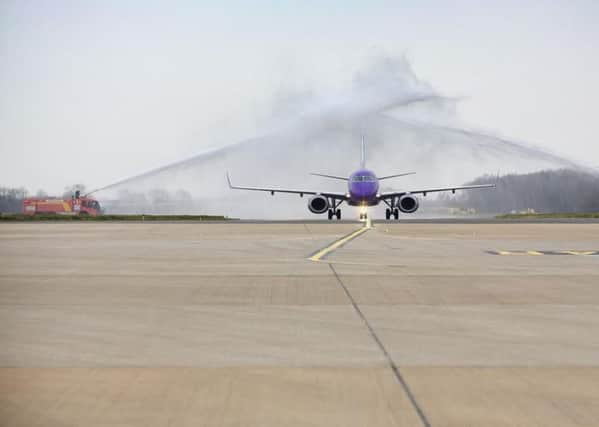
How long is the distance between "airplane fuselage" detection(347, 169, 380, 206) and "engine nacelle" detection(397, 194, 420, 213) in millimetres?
2800

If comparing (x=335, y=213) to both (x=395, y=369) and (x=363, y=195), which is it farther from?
(x=395, y=369)

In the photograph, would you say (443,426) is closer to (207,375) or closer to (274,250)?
(207,375)

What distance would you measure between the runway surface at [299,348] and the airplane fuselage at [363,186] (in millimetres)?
46993

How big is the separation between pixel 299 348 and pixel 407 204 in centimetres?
5867

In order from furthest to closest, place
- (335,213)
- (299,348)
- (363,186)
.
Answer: (335,213) → (363,186) → (299,348)

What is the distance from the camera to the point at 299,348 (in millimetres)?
7688

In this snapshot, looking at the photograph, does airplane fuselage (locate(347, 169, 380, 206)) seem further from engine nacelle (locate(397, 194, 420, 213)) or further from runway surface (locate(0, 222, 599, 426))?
runway surface (locate(0, 222, 599, 426))

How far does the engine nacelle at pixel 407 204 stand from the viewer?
214 ft

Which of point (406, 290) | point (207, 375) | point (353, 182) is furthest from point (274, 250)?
point (353, 182)

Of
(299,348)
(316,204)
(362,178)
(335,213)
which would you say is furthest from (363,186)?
(299,348)

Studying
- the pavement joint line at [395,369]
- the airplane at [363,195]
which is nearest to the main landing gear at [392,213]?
the airplane at [363,195]

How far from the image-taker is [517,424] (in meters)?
5.01

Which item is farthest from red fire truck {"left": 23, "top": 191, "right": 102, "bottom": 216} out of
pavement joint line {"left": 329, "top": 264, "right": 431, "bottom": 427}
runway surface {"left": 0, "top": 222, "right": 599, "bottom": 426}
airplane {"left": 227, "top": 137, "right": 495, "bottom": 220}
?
pavement joint line {"left": 329, "top": 264, "right": 431, "bottom": 427}

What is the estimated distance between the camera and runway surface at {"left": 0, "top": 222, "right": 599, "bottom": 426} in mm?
5340
